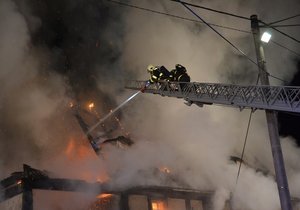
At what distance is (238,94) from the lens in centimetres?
1037

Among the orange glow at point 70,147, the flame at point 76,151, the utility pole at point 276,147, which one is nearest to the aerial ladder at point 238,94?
the utility pole at point 276,147

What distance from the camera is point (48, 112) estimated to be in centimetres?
2066

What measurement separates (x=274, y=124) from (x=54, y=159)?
1548 centimetres

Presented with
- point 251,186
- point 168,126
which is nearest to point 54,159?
point 168,126

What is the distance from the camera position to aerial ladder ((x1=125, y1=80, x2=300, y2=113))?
30.5 ft

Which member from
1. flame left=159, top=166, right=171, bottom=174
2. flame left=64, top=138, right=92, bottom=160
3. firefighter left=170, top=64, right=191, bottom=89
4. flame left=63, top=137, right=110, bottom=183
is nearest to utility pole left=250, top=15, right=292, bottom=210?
firefighter left=170, top=64, right=191, bottom=89

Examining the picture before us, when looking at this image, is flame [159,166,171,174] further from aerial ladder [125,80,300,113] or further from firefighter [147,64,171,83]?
firefighter [147,64,171,83]

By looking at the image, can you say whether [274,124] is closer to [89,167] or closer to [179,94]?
[179,94]

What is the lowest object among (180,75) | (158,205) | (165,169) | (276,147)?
(158,205)

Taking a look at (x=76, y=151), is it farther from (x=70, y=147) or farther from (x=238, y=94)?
(x=238, y=94)

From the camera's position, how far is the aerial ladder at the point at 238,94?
30.5 feet

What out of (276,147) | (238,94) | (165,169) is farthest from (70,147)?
(276,147)

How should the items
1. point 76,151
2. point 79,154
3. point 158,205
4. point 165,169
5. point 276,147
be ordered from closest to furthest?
point 276,147 → point 158,205 → point 165,169 → point 79,154 → point 76,151

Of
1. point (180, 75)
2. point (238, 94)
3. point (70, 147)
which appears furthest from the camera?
point (70, 147)
